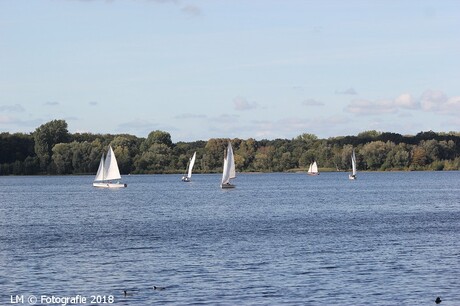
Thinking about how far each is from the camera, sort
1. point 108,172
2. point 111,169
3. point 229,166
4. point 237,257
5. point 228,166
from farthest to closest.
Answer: point 108,172, point 111,169, point 229,166, point 228,166, point 237,257

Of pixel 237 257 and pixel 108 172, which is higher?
pixel 108 172

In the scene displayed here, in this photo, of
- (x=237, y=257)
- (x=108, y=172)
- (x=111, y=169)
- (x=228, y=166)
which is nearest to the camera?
(x=237, y=257)

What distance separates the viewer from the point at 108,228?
2650 inches

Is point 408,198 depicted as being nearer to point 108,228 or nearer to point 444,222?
point 444,222

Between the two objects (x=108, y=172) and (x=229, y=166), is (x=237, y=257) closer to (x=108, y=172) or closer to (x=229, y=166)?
(x=229, y=166)

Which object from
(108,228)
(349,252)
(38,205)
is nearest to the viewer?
(349,252)

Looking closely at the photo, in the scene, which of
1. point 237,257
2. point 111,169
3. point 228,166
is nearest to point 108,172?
point 111,169

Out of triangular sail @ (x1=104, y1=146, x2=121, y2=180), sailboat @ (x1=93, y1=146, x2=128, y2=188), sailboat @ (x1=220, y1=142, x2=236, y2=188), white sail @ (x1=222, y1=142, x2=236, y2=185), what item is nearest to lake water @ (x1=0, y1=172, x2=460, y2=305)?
white sail @ (x1=222, y1=142, x2=236, y2=185)

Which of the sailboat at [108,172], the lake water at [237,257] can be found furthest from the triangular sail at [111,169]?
the lake water at [237,257]

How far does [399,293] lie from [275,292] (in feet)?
16.2

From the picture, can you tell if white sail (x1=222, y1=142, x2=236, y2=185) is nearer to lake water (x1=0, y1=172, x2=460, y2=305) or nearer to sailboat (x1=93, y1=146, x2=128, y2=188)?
sailboat (x1=93, y1=146, x2=128, y2=188)

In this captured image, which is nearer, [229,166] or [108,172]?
[229,166]

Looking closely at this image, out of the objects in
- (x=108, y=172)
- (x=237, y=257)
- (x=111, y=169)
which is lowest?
(x=237, y=257)

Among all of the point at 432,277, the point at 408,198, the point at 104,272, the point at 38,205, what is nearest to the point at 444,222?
the point at 432,277
